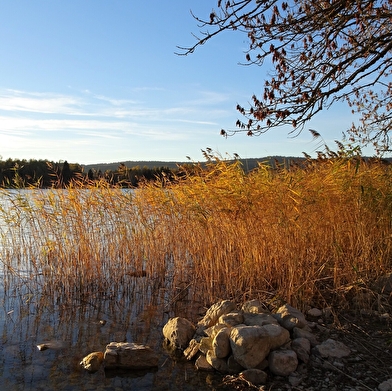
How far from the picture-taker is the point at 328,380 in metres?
3.59

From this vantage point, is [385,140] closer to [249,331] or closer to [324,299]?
[324,299]

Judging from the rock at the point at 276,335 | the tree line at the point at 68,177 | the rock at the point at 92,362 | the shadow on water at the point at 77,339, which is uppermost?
the tree line at the point at 68,177

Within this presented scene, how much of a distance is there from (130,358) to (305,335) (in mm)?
1793

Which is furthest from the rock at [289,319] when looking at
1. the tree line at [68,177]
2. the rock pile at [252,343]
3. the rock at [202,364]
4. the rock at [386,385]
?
the tree line at [68,177]

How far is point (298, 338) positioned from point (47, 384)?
2.44 m

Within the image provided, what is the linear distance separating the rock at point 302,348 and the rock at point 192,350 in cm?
97

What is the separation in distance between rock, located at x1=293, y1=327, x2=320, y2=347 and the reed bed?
35.2 inches

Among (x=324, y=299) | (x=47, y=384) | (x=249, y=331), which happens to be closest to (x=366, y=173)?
(x=324, y=299)

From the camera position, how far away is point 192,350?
4.27 m

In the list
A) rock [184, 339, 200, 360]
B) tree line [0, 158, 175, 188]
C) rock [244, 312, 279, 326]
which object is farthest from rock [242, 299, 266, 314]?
tree line [0, 158, 175, 188]

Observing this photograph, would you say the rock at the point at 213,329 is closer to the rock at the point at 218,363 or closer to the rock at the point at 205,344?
the rock at the point at 205,344

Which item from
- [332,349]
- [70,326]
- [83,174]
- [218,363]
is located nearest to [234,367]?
[218,363]

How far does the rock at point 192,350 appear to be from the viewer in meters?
4.21

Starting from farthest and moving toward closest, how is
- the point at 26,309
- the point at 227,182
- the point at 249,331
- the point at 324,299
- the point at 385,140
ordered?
the point at 385,140
the point at 227,182
the point at 26,309
the point at 324,299
the point at 249,331
